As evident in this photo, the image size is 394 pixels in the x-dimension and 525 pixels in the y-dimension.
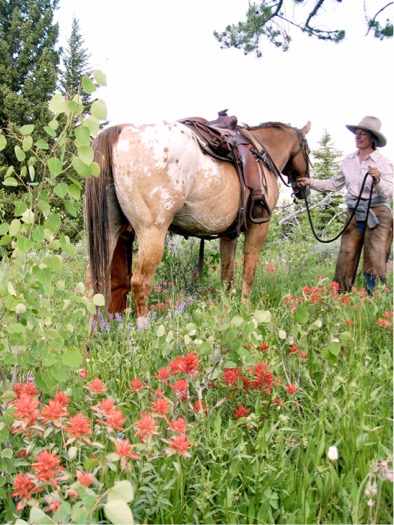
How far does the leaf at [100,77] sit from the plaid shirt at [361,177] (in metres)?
4.32

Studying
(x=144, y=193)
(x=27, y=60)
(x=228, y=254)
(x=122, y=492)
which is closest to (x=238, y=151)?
(x=144, y=193)

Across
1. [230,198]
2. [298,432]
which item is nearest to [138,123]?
[230,198]

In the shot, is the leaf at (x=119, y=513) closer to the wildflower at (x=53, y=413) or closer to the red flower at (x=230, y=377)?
the wildflower at (x=53, y=413)

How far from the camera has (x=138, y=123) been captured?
412 centimetres

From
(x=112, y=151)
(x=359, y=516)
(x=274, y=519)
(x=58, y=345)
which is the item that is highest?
(x=112, y=151)

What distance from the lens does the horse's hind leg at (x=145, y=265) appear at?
4.14 metres

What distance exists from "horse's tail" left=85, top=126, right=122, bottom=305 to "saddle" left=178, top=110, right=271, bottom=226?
90cm

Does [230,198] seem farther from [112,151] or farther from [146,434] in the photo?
[146,434]

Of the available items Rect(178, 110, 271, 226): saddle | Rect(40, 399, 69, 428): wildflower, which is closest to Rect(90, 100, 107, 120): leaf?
Rect(40, 399, 69, 428): wildflower

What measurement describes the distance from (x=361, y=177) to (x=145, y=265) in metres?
2.95

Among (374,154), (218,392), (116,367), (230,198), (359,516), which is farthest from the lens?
(374,154)

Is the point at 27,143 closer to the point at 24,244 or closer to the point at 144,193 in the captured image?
the point at 24,244

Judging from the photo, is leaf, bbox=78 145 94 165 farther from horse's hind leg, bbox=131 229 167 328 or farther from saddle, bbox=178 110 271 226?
saddle, bbox=178 110 271 226

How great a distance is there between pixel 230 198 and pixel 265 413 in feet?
9.36
